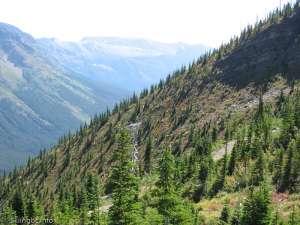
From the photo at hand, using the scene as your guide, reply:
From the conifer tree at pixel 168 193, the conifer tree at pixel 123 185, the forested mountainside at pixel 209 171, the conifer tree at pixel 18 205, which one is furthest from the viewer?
the conifer tree at pixel 18 205

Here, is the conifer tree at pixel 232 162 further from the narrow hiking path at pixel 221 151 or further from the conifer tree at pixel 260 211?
the conifer tree at pixel 260 211

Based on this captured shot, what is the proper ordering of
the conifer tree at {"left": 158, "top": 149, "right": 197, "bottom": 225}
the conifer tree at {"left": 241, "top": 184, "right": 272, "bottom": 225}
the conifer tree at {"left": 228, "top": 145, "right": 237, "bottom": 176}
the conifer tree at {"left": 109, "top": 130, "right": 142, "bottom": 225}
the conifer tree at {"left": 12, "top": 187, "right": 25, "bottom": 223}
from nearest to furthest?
the conifer tree at {"left": 109, "top": 130, "right": 142, "bottom": 225}, the conifer tree at {"left": 241, "top": 184, "right": 272, "bottom": 225}, the conifer tree at {"left": 158, "top": 149, "right": 197, "bottom": 225}, the conifer tree at {"left": 12, "top": 187, "right": 25, "bottom": 223}, the conifer tree at {"left": 228, "top": 145, "right": 237, "bottom": 176}

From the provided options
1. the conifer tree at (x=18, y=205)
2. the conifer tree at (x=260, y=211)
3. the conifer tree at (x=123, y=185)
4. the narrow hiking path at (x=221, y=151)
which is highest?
the conifer tree at (x=123, y=185)

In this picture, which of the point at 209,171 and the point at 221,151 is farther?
the point at 221,151

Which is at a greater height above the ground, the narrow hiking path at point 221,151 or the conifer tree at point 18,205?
the narrow hiking path at point 221,151

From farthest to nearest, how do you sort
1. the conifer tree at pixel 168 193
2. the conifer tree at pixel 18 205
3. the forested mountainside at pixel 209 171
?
the conifer tree at pixel 18 205 < the conifer tree at pixel 168 193 < the forested mountainside at pixel 209 171

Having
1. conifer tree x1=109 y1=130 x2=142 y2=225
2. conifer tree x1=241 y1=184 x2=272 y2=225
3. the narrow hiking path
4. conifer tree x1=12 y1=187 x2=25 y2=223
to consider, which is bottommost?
conifer tree x1=12 y1=187 x2=25 y2=223

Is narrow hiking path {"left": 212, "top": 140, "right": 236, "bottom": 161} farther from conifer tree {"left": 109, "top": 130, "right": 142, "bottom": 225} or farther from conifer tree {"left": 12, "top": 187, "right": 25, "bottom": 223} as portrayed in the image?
conifer tree {"left": 109, "top": 130, "right": 142, "bottom": 225}

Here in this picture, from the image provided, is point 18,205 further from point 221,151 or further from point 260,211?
point 221,151

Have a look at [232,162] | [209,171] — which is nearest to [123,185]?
[209,171]

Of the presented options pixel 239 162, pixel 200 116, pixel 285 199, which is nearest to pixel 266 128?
pixel 239 162

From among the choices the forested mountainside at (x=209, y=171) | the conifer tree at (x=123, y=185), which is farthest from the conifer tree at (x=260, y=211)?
the conifer tree at (x=123, y=185)

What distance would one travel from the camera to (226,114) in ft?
548

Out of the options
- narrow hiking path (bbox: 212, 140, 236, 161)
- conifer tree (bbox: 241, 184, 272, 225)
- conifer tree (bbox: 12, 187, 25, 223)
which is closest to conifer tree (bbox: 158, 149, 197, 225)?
conifer tree (bbox: 241, 184, 272, 225)
